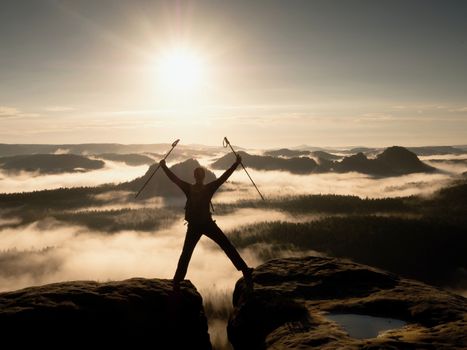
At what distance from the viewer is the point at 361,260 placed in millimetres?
158250

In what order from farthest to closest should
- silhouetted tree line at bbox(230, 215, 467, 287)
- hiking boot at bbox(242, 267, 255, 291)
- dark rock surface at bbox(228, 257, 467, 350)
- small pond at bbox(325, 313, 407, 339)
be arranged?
silhouetted tree line at bbox(230, 215, 467, 287) → hiking boot at bbox(242, 267, 255, 291) → small pond at bbox(325, 313, 407, 339) → dark rock surface at bbox(228, 257, 467, 350)

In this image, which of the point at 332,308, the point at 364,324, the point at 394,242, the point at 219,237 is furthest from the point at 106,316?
the point at 394,242

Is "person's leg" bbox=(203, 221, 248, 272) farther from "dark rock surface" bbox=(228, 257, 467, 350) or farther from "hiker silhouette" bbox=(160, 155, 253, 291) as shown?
"dark rock surface" bbox=(228, 257, 467, 350)

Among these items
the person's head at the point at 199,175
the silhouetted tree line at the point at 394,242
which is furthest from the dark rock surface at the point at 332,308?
the silhouetted tree line at the point at 394,242

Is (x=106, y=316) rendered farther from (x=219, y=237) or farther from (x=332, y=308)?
(x=332, y=308)

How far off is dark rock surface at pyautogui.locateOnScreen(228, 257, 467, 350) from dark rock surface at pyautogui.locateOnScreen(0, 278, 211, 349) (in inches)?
84.6

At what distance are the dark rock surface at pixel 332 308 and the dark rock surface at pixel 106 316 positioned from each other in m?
2.15

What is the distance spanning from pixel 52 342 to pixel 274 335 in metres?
7.14

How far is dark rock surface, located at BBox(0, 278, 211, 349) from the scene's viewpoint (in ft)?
41.4

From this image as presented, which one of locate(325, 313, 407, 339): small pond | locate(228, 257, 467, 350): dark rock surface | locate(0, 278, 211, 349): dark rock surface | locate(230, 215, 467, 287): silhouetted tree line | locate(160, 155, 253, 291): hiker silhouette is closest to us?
locate(228, 257, 467, 350): dark rock surface

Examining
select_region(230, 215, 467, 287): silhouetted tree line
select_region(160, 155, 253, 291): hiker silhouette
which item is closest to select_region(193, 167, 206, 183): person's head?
select_region(160, 155, 253, 291): hiker silhouette

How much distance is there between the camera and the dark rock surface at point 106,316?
12625mm

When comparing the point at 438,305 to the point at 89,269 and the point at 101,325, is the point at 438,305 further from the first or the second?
the point at 89,269

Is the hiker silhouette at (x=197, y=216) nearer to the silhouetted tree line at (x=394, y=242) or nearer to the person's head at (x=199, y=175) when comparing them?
the person's head at (x=199, y=175)
